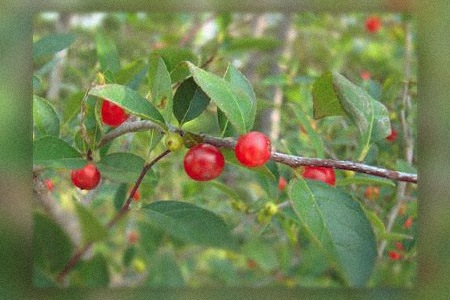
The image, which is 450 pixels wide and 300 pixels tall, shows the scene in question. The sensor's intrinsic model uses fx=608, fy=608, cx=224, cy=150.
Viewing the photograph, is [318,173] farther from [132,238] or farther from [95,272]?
[132,238]

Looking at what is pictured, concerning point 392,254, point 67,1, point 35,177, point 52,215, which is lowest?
point 392,254

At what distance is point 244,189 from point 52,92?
1.76ft

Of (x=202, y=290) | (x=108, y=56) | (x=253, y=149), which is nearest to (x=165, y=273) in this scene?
(x=202, y=290)

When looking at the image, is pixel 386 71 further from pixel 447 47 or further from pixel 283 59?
pixel 447 47

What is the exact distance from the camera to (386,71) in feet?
6.40

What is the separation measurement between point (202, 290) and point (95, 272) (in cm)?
37

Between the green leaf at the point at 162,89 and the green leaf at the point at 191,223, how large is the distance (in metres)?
0.13

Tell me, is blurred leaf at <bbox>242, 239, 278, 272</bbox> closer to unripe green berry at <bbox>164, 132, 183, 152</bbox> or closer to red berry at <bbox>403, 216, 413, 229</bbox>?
red berry at <bbox>403, 216, 413, 229</bbox>

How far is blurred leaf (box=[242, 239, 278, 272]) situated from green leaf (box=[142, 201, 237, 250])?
0.80 m

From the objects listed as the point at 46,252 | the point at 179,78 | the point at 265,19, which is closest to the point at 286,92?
the point at 265,19

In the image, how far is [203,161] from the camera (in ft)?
2.09

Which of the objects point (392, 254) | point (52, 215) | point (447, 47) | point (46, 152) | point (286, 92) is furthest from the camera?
point (286, 92)

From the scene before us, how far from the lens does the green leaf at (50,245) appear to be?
66 centimetres

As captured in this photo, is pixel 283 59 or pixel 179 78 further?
pixel 283 59
